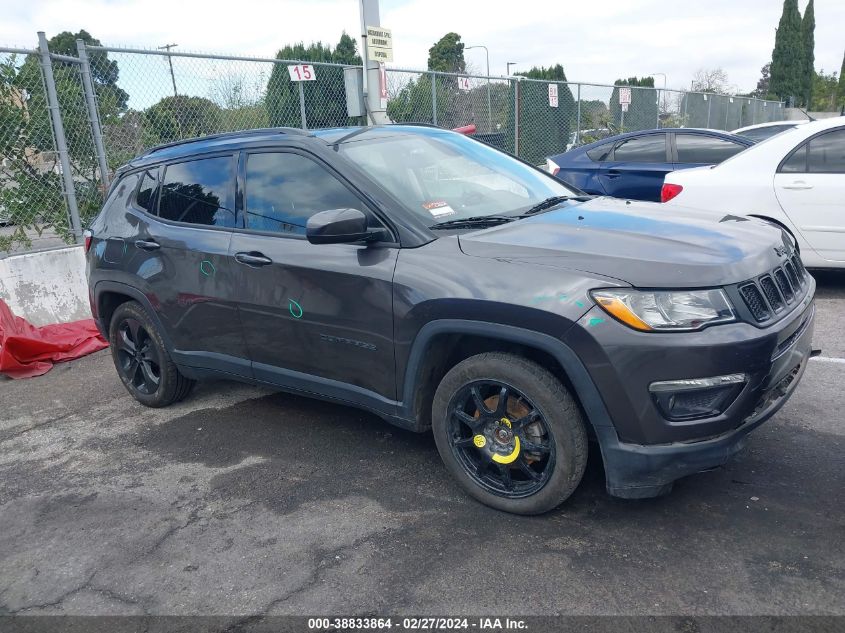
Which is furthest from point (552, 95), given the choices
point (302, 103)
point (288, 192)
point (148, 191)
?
point (288, 192)

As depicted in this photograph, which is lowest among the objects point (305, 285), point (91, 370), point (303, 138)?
point (91, 370)

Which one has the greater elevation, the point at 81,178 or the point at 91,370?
the point at 81,178

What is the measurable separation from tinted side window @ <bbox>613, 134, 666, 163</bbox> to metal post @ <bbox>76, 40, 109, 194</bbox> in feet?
19.8

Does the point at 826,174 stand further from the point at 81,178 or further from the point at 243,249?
the point at 81,178

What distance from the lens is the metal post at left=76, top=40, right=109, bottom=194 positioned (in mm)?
7398

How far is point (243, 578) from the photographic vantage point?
3008 millimetres

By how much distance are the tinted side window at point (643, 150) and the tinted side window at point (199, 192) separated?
629 centimetres

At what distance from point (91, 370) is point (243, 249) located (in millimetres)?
2987

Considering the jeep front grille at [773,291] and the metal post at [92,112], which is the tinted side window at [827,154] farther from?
the metal post at [92,112]

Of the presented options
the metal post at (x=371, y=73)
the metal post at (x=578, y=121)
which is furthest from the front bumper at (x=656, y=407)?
the metal post at (x=578, y=121)

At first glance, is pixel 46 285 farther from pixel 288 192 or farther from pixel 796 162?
pixel 796 162

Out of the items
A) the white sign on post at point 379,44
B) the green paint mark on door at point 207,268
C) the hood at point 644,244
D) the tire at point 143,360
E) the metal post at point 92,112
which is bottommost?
the tire at point 143,360

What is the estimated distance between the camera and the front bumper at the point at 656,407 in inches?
109

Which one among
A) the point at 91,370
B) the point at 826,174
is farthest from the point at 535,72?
the point at 91,370
